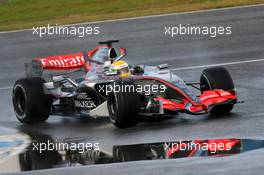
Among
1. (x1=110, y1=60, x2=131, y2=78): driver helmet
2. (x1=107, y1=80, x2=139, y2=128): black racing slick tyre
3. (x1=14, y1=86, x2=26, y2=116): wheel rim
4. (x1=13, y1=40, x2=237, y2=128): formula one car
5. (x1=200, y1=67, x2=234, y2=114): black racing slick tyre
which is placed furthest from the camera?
(x1=14, y1=86, x2=26, y2=116): wheel rim

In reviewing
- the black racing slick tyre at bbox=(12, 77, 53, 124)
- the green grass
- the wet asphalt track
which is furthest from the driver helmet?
the green grass

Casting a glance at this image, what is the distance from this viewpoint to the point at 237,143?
1185cm

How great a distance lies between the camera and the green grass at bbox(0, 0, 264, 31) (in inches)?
1084

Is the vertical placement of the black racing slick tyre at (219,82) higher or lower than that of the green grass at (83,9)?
lower

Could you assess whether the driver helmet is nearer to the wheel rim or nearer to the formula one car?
the formula one car

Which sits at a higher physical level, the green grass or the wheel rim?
the green grass

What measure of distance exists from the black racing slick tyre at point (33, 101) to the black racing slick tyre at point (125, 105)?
1.83m

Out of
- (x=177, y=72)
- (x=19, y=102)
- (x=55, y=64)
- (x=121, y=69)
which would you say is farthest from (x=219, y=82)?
(x=177, y=72)

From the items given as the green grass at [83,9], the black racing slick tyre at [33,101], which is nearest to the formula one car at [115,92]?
the black racing slick tyre at [33,101]

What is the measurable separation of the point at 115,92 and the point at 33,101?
7.09 feet

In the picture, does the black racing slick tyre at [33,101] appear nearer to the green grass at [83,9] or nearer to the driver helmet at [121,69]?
the driver helmet at [121,69]

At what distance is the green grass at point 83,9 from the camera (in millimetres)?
27531

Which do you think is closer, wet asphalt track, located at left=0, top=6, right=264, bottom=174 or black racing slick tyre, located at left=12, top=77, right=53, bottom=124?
wet asphalt track, located at left=0, top=6, right=264, bottom=174

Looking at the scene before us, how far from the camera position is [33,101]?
597 inches
